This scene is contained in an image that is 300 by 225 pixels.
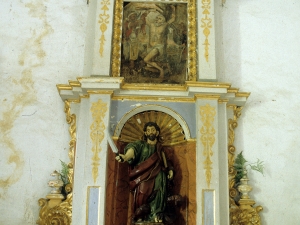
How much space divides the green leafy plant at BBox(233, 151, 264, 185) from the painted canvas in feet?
3.71

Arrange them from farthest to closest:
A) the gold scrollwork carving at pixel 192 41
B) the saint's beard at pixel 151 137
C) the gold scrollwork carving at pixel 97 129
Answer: the gold scrollwork carving at pixel 192 41
the saint's beard at pixel 151 137
the gold scrollwork carving at pixel 97 129

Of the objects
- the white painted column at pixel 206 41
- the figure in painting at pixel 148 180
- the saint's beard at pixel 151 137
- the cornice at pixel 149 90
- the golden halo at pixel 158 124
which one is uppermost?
the white painted column at pixel 206 41

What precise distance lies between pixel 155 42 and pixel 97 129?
135cm

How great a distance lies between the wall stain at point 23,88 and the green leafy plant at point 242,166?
8.19 feet

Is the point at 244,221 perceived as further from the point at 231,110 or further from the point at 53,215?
the point at 53,215

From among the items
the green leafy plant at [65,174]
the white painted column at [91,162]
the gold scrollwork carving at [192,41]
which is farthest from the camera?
the gold scrollwork carving at [192,41]

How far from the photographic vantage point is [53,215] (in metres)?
4.80

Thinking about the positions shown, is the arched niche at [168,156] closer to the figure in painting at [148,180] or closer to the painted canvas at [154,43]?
the figure in painting at [148,180]

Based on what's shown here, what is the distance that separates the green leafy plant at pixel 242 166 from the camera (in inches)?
197

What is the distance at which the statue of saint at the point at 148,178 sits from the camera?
4523mm

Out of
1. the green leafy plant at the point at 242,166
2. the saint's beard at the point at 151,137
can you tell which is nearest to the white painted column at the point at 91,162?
the saint's beard at the point at 151,137

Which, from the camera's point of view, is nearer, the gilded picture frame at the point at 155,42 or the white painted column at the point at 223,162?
the white painted column at the point at 223,162

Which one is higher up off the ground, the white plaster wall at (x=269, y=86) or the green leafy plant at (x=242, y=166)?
the white plaster wall at (x=269, y=86)

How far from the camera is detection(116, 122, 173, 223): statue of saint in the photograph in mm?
4523
